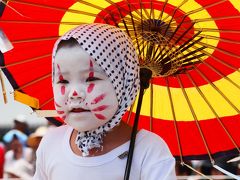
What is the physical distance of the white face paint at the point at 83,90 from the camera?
2074mm

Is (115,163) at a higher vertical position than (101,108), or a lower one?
lower

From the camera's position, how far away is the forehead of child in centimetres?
207

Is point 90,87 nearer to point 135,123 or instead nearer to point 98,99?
point 98,99

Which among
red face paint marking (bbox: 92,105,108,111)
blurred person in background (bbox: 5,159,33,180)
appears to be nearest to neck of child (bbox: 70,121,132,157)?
red face paint marking (bbox: 92,105,108,111)

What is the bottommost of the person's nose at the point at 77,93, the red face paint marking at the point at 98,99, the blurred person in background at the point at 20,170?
the blurred person in background at the point at 20,170

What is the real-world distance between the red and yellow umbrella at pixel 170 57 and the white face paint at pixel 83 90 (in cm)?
38

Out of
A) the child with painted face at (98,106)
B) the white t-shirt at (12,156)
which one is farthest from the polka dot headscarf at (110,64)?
the white t-shirt at (12,156)

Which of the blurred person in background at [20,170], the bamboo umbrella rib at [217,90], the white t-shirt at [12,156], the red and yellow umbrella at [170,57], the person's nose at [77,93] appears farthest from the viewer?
the white t-shirt at [12,156]

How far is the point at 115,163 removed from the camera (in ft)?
6.97

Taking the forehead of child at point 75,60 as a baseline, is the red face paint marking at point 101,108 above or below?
below

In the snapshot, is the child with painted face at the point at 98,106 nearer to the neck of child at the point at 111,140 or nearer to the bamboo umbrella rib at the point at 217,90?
the neck of child at the point at 111,140

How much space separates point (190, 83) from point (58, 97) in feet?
2.44

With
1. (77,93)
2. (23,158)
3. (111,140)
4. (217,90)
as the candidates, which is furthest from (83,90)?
(23,158)

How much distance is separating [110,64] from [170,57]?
17.2 inches
